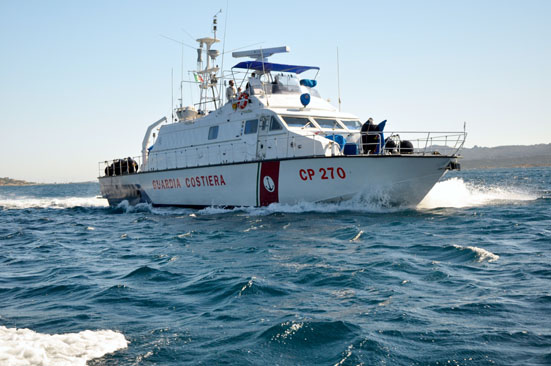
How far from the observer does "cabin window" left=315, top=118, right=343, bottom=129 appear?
600 inches

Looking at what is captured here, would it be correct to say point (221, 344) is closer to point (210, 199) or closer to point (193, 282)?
point (193, 282)

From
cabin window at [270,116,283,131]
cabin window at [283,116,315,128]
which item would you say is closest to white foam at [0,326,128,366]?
cabin window at [270,116,283,131]

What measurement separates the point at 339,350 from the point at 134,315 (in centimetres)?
231

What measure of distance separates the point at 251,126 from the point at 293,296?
10.4 m

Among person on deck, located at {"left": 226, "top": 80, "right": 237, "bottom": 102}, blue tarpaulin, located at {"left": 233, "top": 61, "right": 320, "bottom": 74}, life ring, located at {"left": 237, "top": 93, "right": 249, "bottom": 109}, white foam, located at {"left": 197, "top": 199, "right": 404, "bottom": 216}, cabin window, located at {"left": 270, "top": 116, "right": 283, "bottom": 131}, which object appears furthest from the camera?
person on deck, located at {"left": 226, "top": 80, "right": 237, "bottom": 102}

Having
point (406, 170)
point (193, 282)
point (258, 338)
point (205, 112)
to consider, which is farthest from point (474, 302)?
point (205, 112)

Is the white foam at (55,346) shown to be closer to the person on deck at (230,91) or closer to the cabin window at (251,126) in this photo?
the cabin window at (251,126)

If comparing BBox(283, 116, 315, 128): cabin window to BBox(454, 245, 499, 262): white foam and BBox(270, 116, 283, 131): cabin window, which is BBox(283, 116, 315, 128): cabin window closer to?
BBox(270, 116, 283, 131): cabin window

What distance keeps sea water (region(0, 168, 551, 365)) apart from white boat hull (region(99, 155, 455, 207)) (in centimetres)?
143

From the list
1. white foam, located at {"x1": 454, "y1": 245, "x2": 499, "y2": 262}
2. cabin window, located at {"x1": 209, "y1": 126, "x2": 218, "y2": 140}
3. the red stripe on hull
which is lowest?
white foam, located at {"x1": 454, "y1": 245, "x2": 499, "y2": 262}

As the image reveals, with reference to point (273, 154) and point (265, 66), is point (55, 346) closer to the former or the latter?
point (273, 154)

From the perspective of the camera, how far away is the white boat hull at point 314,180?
12312 mm

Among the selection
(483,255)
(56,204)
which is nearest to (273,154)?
(483,255)

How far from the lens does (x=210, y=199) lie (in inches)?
649
